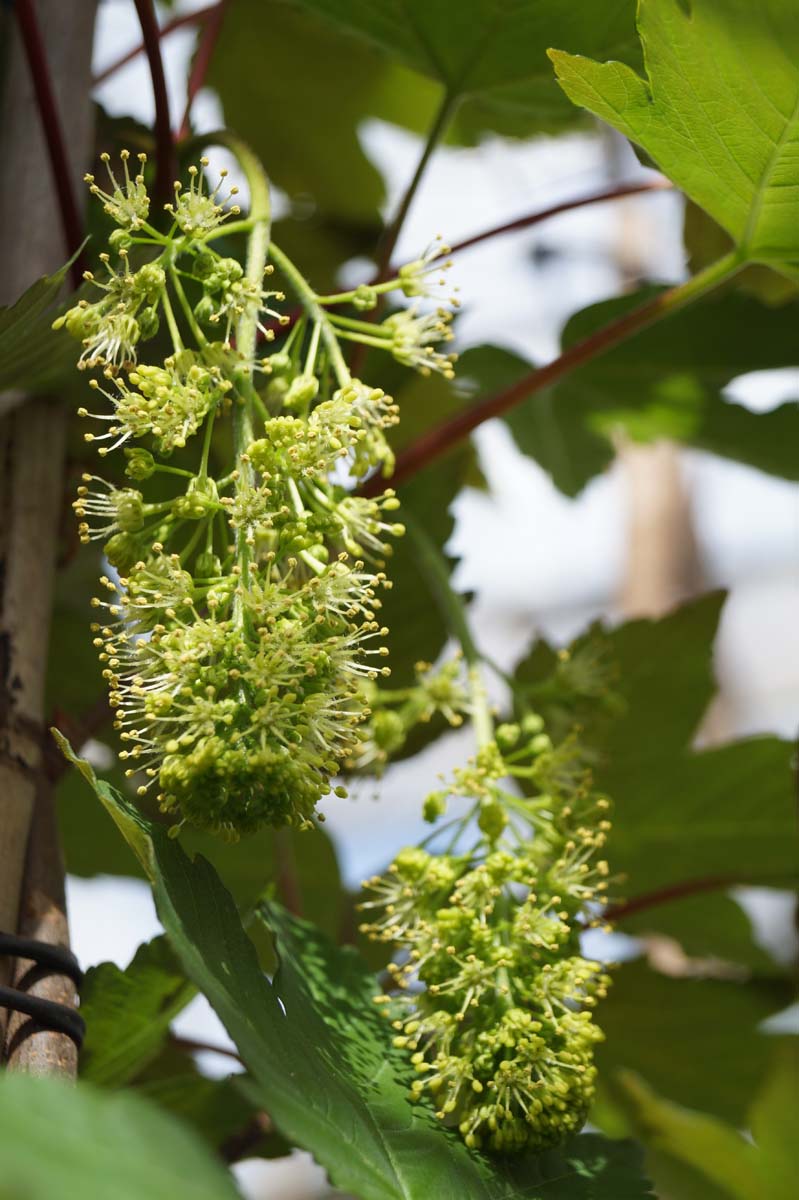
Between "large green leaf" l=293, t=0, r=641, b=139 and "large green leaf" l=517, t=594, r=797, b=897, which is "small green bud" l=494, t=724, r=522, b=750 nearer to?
"large green leaf" l=517, t=594, r=797, b=897

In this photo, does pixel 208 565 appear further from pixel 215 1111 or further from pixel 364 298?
pixel 215 1111

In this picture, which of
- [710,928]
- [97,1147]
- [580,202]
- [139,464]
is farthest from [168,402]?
[710,928]

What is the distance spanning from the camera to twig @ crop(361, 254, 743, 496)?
2.75 feet

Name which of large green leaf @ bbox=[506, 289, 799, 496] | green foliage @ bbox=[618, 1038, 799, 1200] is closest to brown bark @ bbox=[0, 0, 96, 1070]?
large green leaf @ bbox=[506, 289, 799, 496]

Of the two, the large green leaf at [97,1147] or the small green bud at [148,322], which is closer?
the large green leaf at [97,1147]

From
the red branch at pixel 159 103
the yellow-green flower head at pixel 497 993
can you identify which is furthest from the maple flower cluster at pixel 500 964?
the red branch at pixel 159 103

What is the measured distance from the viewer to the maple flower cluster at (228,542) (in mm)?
575

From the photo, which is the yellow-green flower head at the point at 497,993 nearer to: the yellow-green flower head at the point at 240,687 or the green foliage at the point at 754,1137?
the yellow-green flower head at the point at 240,687

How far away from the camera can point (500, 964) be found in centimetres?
65

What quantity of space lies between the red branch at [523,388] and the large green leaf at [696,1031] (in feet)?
1.91

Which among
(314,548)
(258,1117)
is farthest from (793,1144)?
(314,548)

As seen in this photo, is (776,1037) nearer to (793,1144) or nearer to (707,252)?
(793,1144)

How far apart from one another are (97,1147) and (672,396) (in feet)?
3.36

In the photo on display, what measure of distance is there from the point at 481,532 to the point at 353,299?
8.58 meters
